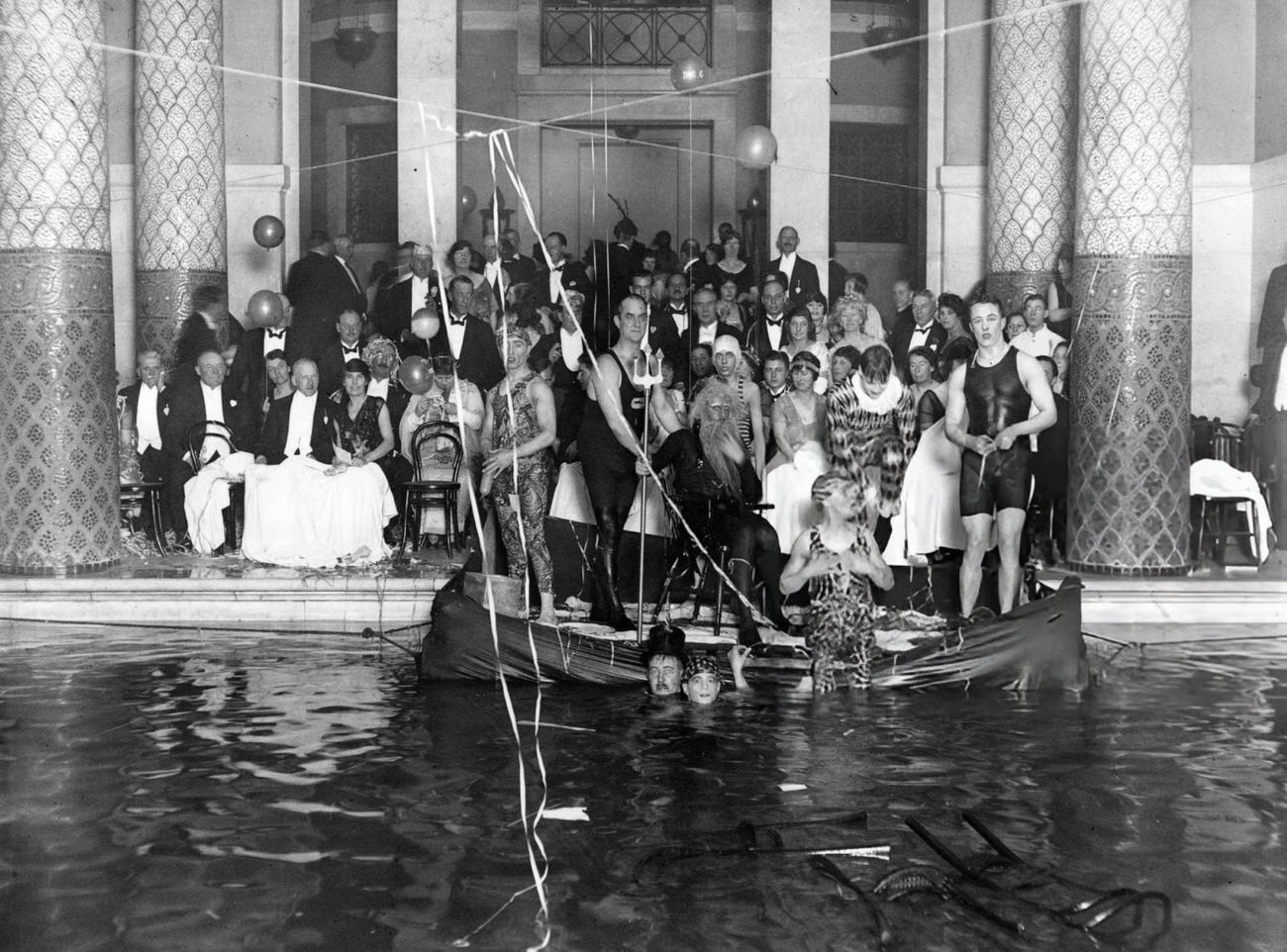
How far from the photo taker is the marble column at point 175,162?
11336 millimetres

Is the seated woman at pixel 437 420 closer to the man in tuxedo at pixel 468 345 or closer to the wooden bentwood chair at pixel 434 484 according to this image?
the wooden bentwood chair at pixel 434 484

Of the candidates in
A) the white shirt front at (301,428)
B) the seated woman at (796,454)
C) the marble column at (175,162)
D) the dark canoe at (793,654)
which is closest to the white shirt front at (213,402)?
the white shirt front at (301,428)

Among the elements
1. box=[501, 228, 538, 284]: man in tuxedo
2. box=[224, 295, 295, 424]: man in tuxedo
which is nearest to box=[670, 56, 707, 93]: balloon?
box=[501, 228, 538, 284]: man in tuxedo

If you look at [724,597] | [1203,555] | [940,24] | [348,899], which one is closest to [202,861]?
[348,899]

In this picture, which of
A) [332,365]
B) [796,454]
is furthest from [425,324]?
[796,454]

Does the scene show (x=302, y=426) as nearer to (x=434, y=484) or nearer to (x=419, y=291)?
(x=434, y=484)

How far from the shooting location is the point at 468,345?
1074cm

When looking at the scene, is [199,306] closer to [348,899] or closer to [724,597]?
[724,597]

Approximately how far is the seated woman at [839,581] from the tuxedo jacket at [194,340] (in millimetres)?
5611

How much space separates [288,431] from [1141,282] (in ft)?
16.9

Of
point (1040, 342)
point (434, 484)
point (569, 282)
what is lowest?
point (434, 484)

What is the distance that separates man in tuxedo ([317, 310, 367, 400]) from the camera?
10.6 metres

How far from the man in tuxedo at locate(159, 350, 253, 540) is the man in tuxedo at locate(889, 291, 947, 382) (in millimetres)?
4303

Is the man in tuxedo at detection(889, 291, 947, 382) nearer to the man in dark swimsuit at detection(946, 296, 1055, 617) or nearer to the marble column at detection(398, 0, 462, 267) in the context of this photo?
the man in dark swimsuit at detection(946, 296, 1055, 617)
